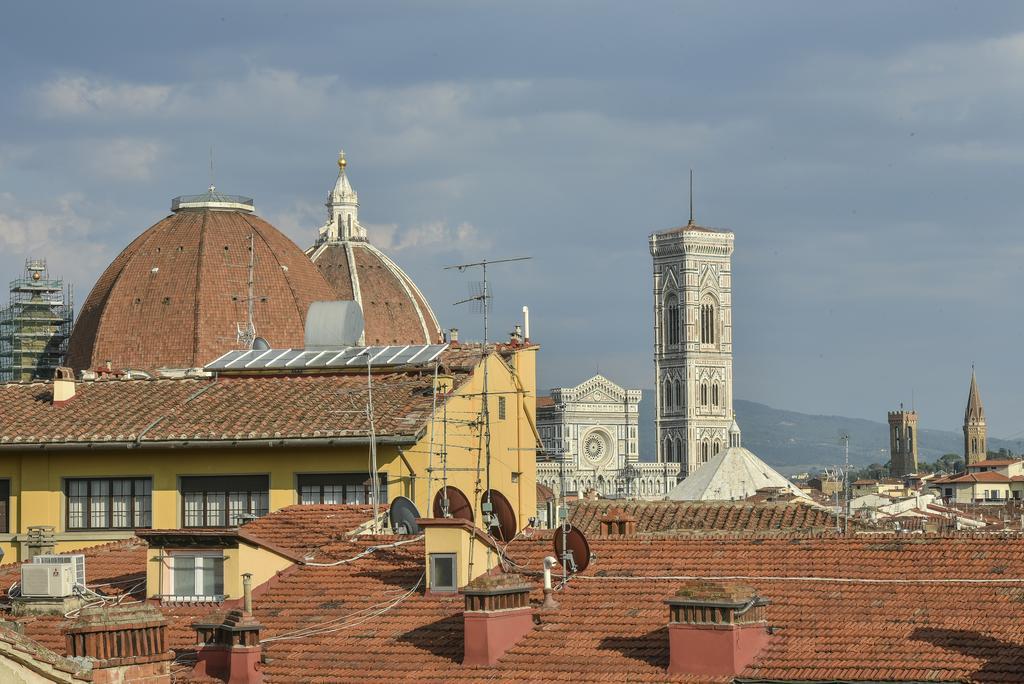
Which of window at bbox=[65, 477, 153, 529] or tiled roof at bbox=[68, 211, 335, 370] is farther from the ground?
tiled roof at bbox=[68, 211, 335, 370]

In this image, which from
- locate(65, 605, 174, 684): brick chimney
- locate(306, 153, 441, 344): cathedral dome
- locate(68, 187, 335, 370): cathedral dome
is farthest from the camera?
locate(306, 153, 441, 344): cathedral dome

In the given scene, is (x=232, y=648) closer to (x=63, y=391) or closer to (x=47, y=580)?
(x=47, y=580)

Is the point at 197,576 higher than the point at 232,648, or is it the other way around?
the point at 197,576

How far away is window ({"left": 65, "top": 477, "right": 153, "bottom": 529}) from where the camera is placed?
26438 mm

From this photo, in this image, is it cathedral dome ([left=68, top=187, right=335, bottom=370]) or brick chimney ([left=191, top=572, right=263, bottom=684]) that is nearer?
brick chimney ([left=191, top=572, right=263, bottom=684])

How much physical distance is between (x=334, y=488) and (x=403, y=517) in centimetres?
312

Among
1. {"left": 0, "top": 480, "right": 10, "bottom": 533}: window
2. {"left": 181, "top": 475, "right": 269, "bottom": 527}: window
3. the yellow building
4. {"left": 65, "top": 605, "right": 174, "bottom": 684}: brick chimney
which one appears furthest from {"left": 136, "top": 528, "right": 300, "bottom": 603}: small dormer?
{"left": 0, "top": 480, "right": 10, "bottom": 533}: window

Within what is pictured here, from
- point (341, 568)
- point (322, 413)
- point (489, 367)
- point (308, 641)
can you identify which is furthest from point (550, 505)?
point (308, 641)

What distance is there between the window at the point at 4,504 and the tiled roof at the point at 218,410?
74 centimetres

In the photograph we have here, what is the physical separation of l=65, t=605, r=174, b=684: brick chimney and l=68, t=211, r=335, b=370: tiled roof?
4058 cm

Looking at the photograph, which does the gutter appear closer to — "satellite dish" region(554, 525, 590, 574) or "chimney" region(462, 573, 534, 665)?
"satellite dish" region(554, 525, 590, 574)

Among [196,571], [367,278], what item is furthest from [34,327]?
[196,571]

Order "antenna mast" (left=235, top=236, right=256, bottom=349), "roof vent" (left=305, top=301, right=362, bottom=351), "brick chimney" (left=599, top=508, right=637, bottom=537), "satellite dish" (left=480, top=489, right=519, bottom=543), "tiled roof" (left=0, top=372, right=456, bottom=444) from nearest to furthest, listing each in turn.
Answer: "brick chimney" (left=599, top=508, right=637, bottom=537) → "satellite dish" (left=480, top=489, right=519, bottom=543) → "tiled roof" (left=0, top=372, right=456, bottom=444) → "roof vent" (left=305, top=301, right=362, bottom=351) → "antenna mast" (left=235, top=236, right=256, bottom=349)

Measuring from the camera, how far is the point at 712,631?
52.3 ft
